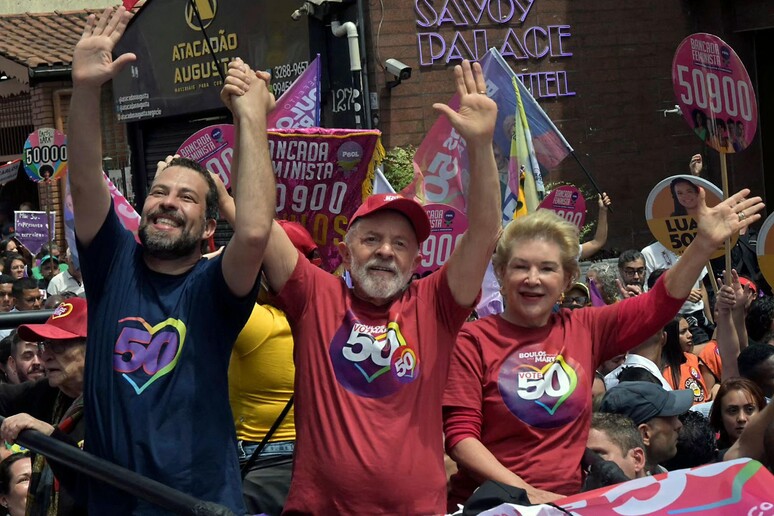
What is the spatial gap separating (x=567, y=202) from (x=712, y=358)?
74.1 inches

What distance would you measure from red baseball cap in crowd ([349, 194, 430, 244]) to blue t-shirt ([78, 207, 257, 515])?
1.80 ft

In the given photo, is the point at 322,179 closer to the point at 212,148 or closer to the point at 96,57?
the point at 212,148

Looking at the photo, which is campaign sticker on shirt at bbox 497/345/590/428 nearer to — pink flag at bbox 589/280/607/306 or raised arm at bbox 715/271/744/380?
raised arm at bbox 715/271/744/380

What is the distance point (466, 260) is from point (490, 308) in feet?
Answer: 11.8

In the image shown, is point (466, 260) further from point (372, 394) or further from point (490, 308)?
point (490, 308)

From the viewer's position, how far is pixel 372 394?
3.59 meters

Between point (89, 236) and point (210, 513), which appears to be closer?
point (210, 513)

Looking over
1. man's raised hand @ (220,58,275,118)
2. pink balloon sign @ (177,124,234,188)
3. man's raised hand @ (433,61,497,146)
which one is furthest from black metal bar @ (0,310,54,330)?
pink balloon sign @ (177,124,234,188)

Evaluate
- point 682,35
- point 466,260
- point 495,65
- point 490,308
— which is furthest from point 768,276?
point 682,35

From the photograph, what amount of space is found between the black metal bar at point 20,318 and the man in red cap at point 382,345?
87 cm

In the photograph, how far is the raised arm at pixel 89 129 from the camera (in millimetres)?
3410

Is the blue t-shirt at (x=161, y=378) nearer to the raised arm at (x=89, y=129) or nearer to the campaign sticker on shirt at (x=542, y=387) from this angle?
the raised arm at (x=89, y=129)

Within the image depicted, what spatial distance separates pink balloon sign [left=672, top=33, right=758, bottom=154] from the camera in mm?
7145

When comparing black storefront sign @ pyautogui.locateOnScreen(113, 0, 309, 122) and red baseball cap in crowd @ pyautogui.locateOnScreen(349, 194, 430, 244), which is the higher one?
black storefront sign @ pyautogui.locateOnScreen(113, 0, 309, 122)
